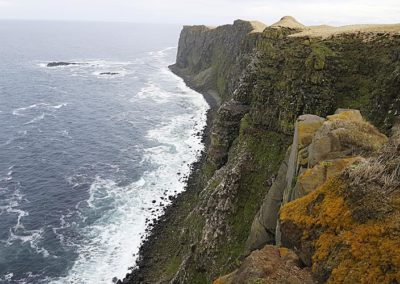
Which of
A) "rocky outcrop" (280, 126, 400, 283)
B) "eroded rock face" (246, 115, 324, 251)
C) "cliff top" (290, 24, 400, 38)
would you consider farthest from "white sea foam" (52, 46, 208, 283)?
"rocky outcrop" (280, 126, 400, 283)

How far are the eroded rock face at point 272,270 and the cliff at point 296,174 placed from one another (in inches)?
2.3

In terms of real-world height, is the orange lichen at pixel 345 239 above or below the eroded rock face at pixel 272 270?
above

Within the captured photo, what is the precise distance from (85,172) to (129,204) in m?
18.8

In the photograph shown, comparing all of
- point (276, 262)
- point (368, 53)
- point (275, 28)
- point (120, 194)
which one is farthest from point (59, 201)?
point (276, 262)

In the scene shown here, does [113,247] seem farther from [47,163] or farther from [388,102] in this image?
[388,102]

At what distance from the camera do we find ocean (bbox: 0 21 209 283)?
62156 mm

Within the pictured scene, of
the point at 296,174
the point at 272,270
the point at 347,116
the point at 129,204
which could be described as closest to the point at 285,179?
the point at 296,174

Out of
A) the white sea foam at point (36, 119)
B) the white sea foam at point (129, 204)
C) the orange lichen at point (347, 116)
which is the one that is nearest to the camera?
the orange lichen at point (347, 116)

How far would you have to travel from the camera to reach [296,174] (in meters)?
24.3

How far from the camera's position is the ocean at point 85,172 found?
204 ft

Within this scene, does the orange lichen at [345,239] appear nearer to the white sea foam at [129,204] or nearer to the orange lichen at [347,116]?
the orange lichen at [347,116]

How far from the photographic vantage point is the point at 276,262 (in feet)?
51.9

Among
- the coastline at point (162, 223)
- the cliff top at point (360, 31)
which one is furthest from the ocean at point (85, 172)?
the cliff top at point (360, 31)

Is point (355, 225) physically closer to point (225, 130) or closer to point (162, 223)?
point (225, 130)
